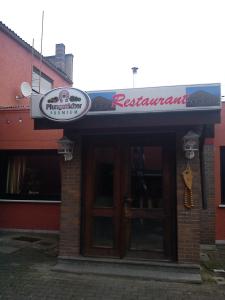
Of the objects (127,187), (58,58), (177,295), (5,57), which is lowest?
(177,295)

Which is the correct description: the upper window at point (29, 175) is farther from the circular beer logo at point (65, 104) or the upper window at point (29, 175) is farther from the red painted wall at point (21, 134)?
the circular beer logo at point (65, 104)

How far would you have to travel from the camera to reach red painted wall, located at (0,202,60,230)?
36.4ft

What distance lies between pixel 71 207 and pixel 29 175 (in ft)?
15.9

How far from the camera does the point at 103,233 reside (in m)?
7.13

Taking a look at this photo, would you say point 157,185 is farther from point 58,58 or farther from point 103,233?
point 58,58

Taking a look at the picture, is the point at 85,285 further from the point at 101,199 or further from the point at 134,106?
the point at 134,106

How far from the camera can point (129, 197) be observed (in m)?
7.05

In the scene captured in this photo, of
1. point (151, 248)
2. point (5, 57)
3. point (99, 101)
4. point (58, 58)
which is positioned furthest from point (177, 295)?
point (58, 58)

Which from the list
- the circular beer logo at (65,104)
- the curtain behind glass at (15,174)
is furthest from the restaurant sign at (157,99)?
the curtain behind glass at (15,174)

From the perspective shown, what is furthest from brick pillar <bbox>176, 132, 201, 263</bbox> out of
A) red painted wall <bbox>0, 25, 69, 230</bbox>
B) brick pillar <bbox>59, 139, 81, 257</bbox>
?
red painted wall <bbox>0, 25, 69, 230</bbox>

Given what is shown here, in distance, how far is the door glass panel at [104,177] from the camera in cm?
719

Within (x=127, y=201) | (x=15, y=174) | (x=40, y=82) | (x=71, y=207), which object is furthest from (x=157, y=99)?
(x=40, y=82)

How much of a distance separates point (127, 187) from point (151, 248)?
1241 mm

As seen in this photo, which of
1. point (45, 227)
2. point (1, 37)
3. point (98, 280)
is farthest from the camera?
point (1, 37)
